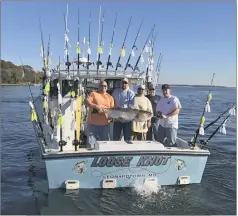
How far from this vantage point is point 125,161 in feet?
22.3

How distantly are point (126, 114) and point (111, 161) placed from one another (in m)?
0.95

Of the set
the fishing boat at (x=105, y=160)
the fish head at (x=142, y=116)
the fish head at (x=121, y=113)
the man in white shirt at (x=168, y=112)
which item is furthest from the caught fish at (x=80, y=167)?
the man in white shirt at (x=168, y=112)

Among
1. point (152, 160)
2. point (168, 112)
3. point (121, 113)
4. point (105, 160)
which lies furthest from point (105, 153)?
point (168, 112)

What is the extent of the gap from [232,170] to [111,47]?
457 cm

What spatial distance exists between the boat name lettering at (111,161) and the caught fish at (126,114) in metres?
0.78

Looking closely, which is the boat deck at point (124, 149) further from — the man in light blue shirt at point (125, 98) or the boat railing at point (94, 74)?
the boat railing at point (94, 74)

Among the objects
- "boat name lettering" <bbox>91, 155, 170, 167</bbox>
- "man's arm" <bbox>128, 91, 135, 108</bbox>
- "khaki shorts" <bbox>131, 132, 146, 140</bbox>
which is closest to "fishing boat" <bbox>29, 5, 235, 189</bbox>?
"boat name lettering" <bbox>91, 155, 170, 167</bbox>

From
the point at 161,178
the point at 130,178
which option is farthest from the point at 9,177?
the point at 161,178

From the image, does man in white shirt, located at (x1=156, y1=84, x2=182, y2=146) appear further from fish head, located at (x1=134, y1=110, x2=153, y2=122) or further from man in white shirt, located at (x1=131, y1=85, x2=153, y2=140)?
fish head, located at (x1=134, y1=110, x2=153, y2=122)

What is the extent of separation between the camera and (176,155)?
7.01 metres

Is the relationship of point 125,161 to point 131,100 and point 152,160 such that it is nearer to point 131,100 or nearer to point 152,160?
point 152,160

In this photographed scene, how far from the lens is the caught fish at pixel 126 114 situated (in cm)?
678

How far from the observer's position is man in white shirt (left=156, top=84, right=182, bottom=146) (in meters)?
7.22

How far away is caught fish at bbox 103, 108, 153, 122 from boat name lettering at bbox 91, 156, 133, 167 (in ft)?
2.54
